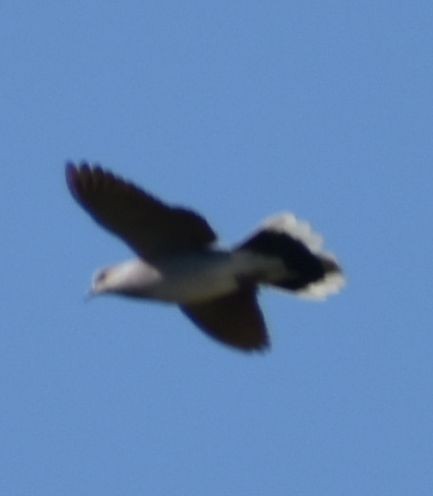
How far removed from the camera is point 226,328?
2270cm

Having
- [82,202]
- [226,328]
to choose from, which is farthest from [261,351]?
[82,202]

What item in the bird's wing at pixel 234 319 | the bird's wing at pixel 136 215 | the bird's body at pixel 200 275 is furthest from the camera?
the bird's wing at pixel 234 319

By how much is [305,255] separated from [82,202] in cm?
148

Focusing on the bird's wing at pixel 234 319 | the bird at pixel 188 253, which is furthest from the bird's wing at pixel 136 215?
the bird's wing at pixel 234 319

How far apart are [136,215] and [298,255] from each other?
1.08m

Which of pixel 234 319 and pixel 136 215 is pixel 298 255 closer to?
pixel 234 319

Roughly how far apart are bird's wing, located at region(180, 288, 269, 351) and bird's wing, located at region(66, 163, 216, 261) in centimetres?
64

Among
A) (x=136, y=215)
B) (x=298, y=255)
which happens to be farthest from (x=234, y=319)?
(x=136, y=215)

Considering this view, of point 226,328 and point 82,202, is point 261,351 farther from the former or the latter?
point 82,202

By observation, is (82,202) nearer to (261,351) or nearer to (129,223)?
(129,223)

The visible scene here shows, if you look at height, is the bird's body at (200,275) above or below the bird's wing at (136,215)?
below

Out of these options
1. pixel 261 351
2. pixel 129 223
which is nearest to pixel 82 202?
pixel 129 223

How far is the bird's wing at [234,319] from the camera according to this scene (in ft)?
74.0

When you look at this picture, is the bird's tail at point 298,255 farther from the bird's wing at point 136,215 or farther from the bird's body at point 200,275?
the bird's wing at point 136,215
